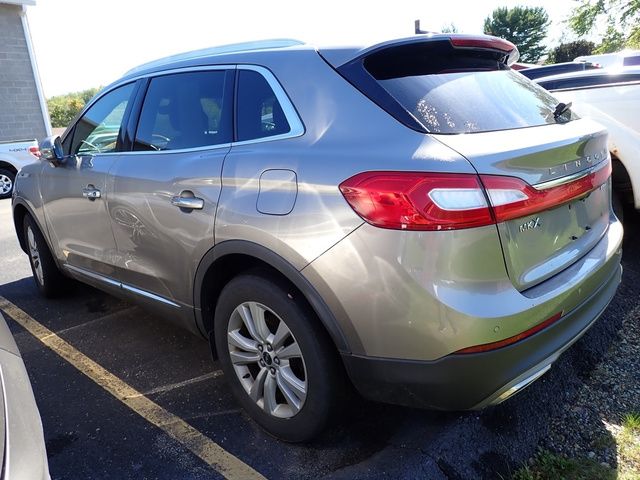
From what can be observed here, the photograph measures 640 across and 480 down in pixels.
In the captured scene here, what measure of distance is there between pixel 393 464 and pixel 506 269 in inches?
40.4

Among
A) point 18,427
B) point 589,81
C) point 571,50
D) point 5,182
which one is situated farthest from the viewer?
point 571,50

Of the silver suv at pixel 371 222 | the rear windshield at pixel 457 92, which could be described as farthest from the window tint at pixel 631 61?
the rear windshield at pixel 457 92

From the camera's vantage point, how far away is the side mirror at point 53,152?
12.4 feet

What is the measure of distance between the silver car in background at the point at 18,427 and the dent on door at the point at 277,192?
1072 millimetres

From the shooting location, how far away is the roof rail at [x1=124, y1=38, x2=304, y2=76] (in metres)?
2.57

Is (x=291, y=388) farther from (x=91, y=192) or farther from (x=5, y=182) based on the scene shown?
(x=5, y=182)

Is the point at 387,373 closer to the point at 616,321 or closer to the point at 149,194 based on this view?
the point at 149,194

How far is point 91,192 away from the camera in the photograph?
3371 mm

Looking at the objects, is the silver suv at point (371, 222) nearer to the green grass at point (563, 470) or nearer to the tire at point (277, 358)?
the tire at point (277, 358)

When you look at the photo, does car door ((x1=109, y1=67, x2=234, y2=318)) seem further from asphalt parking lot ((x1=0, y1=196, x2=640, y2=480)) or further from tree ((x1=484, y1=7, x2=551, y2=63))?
tree ((x1=484, y1=7, x2=551, y2=63))

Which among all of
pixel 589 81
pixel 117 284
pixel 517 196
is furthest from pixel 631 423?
pixel 589 81

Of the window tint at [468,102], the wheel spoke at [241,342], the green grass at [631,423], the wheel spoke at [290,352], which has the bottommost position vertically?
the green grass at [631,423]

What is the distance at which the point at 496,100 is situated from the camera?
7.62 ft

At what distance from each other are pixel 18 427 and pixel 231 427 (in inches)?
51.2
